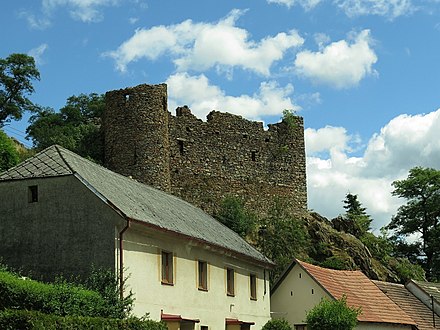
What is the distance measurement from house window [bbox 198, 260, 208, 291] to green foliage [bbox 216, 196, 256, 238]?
16829 millimetres

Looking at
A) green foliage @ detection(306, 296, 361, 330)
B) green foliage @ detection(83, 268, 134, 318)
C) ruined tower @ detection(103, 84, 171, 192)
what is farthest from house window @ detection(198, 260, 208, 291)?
ruined tower @ detection(103, 84, 171, 192)

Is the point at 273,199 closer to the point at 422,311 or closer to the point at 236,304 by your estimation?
the point at 422,311

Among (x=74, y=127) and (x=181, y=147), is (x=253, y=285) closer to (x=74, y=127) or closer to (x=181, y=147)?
(x=181, y=147)

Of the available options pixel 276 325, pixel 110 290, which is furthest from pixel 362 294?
pixel 110 290

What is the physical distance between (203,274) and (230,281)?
10.2 ft

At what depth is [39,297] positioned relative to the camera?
20.3 metres

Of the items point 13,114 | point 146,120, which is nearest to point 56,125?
point 13,114

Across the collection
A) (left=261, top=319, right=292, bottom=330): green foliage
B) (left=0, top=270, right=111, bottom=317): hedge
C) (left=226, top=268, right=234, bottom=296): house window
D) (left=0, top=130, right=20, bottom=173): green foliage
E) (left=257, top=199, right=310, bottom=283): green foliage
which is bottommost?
(left=261, top=319, right=292, bottom=330): green foliage

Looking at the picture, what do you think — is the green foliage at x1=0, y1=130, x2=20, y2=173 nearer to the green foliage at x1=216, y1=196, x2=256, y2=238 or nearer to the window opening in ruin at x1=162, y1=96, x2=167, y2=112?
the window opening in ruin at x1=162, y1=96, x2=167, y2=112

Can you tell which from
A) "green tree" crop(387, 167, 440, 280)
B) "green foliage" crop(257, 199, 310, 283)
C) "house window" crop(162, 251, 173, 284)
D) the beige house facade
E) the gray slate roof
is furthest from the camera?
"green tree" crop(387, 167, 440, 280)

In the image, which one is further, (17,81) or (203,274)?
(17,81)

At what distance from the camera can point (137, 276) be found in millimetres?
24203

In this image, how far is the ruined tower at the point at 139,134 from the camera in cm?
4631

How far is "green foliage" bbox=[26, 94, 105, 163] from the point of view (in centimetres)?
4859
